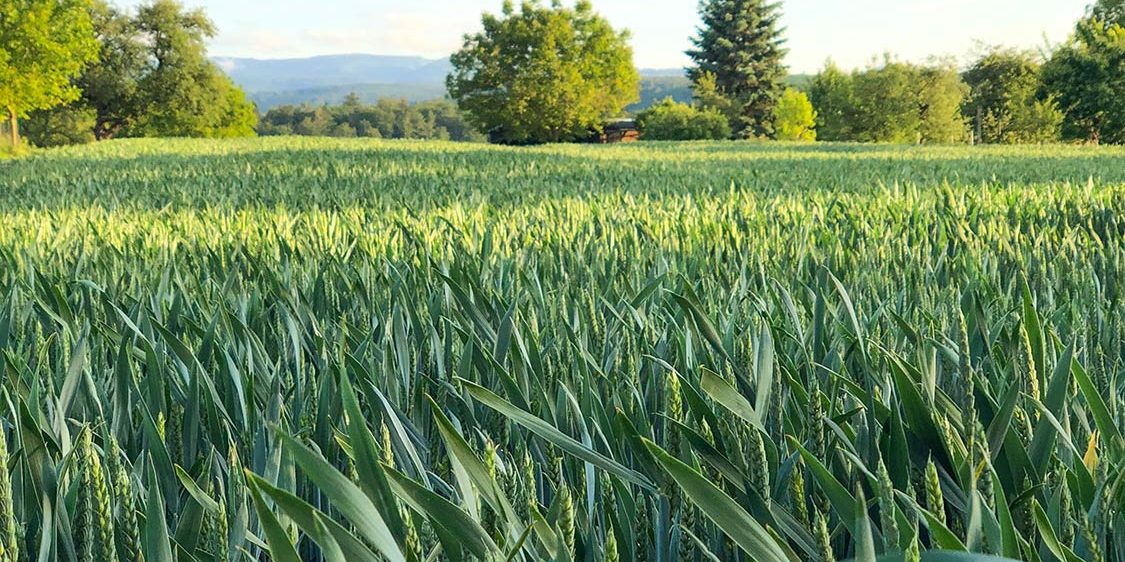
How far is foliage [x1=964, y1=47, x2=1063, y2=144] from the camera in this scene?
162 ft

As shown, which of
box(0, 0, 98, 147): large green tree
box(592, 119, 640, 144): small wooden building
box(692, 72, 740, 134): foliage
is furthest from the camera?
box(592, 119, 640, 144): small wooden building

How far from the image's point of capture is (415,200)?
15.3 ft

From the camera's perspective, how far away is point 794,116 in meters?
51.0

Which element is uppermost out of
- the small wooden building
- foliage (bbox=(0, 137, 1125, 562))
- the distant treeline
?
the distant treeline

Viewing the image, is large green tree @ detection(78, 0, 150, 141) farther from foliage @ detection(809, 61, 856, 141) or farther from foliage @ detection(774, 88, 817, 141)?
foliage @ detection(809, 61, 856, 141)

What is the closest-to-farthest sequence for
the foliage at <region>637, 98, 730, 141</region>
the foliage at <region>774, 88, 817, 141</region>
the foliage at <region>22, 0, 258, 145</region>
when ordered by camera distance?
the foliage at <region>637, 98, 730, 141</region>
the foliage at <region>774, 88, 817, 141</region>
the foliage at <region>22, 0, 258, 145</region>

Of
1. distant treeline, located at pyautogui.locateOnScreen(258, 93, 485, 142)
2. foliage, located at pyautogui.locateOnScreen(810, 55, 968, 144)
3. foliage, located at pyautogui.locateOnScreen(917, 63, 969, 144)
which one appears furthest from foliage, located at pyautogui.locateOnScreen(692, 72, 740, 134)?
distant treeline, located at pyautogui.locateOnScreen(258, 93, 485, 142)

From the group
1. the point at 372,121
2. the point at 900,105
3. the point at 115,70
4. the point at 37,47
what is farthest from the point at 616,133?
the point at 372,121

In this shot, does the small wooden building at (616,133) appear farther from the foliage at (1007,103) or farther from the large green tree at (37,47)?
the large green tree at (37,47)

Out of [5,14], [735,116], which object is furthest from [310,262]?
[735,116]

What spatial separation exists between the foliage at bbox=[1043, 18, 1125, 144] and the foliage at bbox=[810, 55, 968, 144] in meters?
9.04

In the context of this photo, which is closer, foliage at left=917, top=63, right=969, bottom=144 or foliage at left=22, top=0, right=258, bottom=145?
foliage at left=917, top=63, right=969, bottom=144

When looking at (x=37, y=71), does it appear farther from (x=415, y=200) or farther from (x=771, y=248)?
(x=771, y=248)

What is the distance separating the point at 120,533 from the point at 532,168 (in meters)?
8.43
